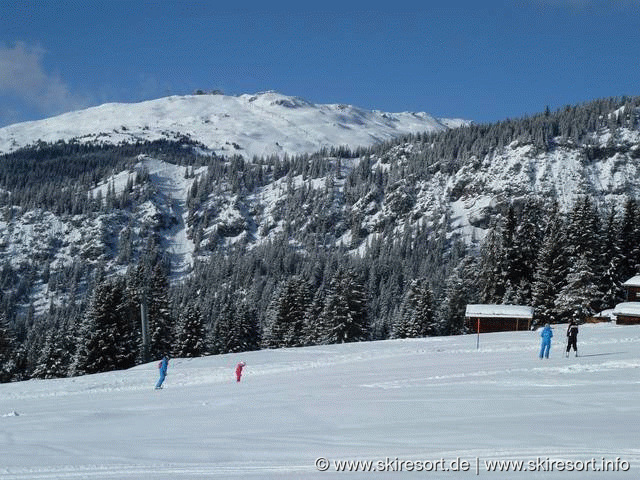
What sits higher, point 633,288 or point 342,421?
point 633,288

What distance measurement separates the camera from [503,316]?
5272cm

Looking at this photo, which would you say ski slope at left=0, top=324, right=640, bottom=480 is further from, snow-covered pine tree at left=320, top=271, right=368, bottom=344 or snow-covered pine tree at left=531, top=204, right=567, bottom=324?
snow-covered pine tree at left=320, top=271, right=368, bottom=344

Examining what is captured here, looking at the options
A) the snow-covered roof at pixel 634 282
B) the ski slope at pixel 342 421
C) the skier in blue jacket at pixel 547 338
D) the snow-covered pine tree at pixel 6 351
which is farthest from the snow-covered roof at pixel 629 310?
the snow-covered pine tree at pixel 6 351

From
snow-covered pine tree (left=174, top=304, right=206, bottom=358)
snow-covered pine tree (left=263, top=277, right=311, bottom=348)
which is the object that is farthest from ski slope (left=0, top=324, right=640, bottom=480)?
snow-covered pine tree (left=263, top=277, right=311, bottom=348)

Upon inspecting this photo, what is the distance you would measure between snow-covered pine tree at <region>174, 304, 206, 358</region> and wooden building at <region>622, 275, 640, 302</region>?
3973 cm

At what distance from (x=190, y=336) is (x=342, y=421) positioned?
49527 millimetres

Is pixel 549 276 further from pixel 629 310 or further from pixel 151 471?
pixel 151 471

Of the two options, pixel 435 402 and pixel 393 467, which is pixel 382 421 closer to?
pixel 435 402

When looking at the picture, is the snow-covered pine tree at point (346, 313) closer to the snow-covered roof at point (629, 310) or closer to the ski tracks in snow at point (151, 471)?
the snow-covered roof at point (629, 310)

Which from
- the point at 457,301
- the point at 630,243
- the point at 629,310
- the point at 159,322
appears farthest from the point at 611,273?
the point at 159,322

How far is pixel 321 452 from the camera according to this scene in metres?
11.3

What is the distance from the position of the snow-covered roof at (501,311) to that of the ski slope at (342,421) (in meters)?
21.1

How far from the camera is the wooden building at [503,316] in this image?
52.6 metres

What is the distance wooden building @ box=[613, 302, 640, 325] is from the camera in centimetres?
4697
